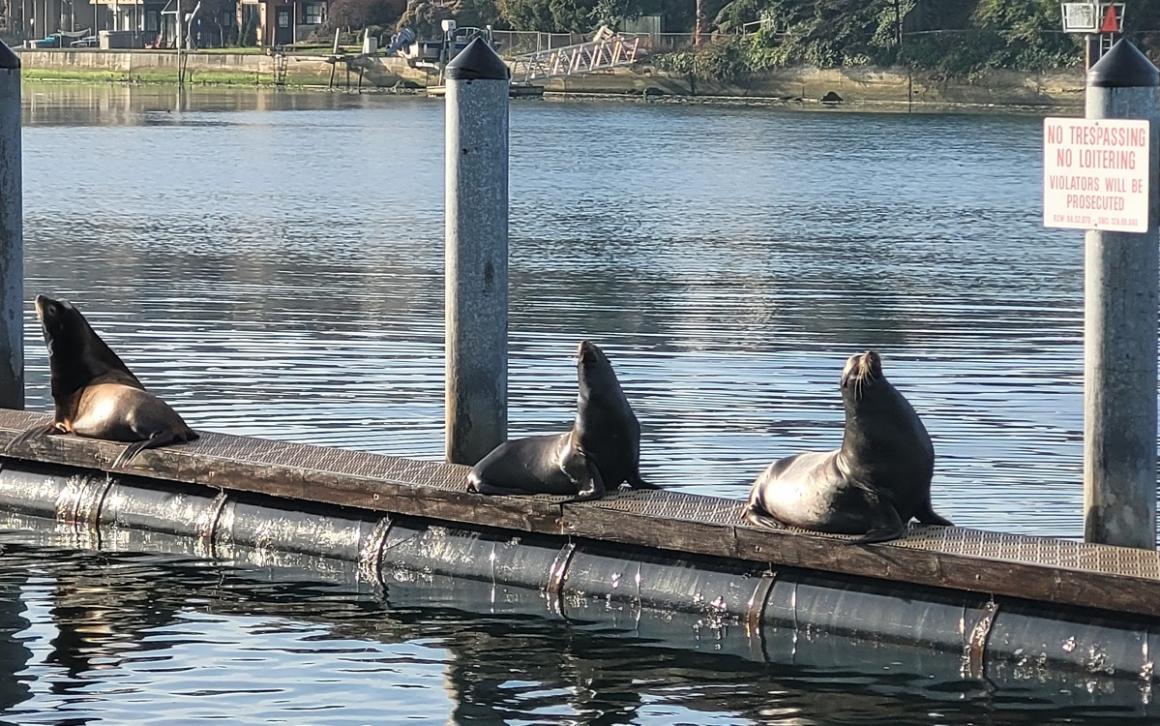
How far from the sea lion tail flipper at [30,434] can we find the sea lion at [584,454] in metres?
2.68

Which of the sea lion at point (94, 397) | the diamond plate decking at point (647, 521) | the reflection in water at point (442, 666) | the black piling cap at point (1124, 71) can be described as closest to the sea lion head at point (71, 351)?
the sea lion at point (94, 397)

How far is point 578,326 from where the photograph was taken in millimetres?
19859

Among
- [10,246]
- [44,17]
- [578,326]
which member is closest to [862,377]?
[10,246]

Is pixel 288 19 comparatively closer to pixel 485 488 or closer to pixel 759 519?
pixel 485 488

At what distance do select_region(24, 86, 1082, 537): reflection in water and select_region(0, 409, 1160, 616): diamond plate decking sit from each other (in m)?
2.15

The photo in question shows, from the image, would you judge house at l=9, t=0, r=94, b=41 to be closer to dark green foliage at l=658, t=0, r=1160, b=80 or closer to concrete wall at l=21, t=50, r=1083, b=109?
concrete wall at l=21, t=50, r=1083, b=109

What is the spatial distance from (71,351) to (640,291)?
11.7m

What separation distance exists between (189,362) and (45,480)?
201 inches

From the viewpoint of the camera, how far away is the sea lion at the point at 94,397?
11633 millimetres

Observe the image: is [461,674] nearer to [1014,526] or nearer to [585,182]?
[1014,526]

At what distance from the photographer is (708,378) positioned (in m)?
16.5

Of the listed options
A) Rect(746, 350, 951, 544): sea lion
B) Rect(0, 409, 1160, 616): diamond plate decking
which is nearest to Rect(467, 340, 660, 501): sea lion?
Rect(0, 409, 1160, 616): diamond plate decking

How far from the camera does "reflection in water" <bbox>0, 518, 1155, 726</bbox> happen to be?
27.9 feet

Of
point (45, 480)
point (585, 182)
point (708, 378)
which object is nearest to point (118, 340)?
point (708, 378)
